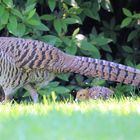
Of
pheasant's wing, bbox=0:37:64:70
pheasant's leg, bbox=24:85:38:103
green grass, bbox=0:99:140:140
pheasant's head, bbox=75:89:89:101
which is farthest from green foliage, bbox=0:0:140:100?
green grass, bbox=0:99:140:140

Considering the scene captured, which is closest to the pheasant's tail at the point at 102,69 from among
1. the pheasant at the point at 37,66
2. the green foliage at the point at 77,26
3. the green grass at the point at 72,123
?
the pheasant at the point at 37,66

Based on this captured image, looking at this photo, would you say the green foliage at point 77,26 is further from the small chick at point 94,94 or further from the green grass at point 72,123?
the green grass at point 72,123

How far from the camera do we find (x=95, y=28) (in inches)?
405

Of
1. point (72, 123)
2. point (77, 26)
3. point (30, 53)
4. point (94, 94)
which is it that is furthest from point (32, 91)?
point (72, 123)

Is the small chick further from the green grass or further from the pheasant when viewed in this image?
the green grass

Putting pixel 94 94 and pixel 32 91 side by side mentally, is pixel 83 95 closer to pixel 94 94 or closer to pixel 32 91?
pixel 94 94

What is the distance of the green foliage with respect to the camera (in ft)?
28.8

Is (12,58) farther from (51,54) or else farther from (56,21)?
(56,21)

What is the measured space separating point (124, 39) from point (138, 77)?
2.20 metres

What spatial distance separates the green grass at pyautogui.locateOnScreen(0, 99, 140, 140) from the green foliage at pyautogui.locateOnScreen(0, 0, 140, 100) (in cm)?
328

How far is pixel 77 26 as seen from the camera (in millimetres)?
10391

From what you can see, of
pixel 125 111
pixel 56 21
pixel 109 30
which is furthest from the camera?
pixel 109 30

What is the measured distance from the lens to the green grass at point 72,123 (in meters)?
3.84

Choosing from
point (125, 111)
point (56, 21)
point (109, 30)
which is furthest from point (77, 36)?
point (125, 111)
